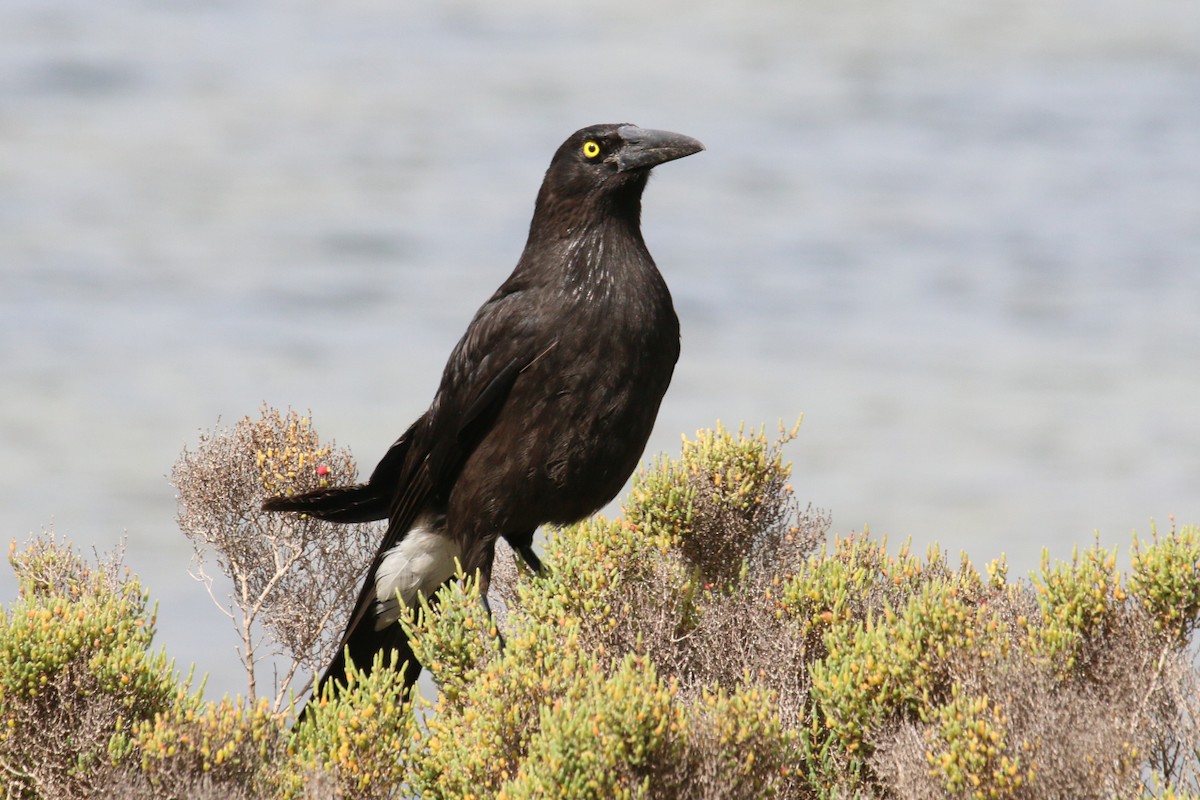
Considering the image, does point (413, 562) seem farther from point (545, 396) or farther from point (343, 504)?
point (545, 396)

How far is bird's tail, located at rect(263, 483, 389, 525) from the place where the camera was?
5.77 meters

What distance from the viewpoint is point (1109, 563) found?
4.95m

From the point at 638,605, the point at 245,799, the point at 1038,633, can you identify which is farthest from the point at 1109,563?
the point at 245,799

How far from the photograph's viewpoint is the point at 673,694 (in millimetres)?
4473

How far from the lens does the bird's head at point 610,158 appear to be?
17.9ft

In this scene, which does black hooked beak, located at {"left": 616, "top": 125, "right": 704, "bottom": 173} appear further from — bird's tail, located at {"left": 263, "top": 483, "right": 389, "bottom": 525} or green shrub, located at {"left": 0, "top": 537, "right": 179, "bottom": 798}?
green shrub, located at {"left": 0, "top": 537, "right": 179, "bottom": 798}

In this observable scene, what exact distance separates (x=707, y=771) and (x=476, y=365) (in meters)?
2.14

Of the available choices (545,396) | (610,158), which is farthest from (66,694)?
(610,158)

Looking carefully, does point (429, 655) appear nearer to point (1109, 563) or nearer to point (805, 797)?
point (805, 797)

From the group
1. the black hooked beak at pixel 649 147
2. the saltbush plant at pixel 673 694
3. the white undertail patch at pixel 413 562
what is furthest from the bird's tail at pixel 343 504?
the black hooked beak at pixel 649 147

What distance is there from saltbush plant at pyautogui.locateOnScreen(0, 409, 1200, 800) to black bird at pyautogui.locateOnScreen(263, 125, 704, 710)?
32 centimetres

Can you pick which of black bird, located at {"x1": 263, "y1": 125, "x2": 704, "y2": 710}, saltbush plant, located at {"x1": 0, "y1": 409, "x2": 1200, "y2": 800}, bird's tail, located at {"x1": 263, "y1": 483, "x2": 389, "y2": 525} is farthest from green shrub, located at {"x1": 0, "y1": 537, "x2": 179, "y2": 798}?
bird's tail, located at {"x1": 263, "y1": 483, "x2": 389, "y2": 525}

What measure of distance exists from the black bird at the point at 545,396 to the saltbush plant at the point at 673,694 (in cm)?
32

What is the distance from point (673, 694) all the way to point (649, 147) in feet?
7.47
